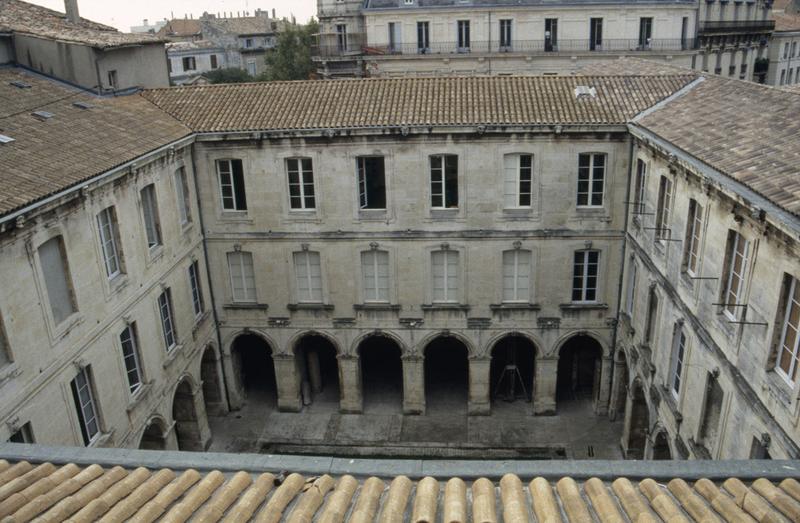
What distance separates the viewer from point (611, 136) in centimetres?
2650

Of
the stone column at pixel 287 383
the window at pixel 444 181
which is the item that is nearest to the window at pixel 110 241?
the stone column at pixel 287 383

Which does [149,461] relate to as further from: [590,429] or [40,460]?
[590,429]

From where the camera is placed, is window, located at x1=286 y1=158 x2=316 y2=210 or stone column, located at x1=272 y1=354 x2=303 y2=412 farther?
stone column, located at x1=272 y1=354 x2=303 y2=412

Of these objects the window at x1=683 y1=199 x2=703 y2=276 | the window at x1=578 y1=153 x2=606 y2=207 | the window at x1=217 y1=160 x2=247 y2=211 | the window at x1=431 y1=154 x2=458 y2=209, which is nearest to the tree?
the window at x1=217 y1=160 x2=247 y2=211

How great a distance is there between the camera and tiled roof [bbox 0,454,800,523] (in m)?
9.08

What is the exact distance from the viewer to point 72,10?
32.1m

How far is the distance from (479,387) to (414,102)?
1279cm

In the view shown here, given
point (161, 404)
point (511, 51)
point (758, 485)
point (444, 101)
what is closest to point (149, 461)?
point (758, 485)

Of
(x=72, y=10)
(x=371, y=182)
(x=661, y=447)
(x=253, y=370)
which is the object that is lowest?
(x=253, y=370)

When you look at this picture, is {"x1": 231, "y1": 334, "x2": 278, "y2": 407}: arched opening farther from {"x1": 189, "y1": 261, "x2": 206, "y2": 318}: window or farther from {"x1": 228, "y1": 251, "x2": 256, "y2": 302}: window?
{"x1": 189, "y1": 261, "x2": 206, "y2": 318}: window

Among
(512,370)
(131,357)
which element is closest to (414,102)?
(512,370)

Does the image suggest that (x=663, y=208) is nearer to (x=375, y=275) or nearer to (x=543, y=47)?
(x=375, y=275)

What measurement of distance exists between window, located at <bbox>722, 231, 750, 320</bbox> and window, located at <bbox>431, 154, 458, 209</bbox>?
12.4 meters

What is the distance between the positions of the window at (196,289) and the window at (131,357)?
5200mm
